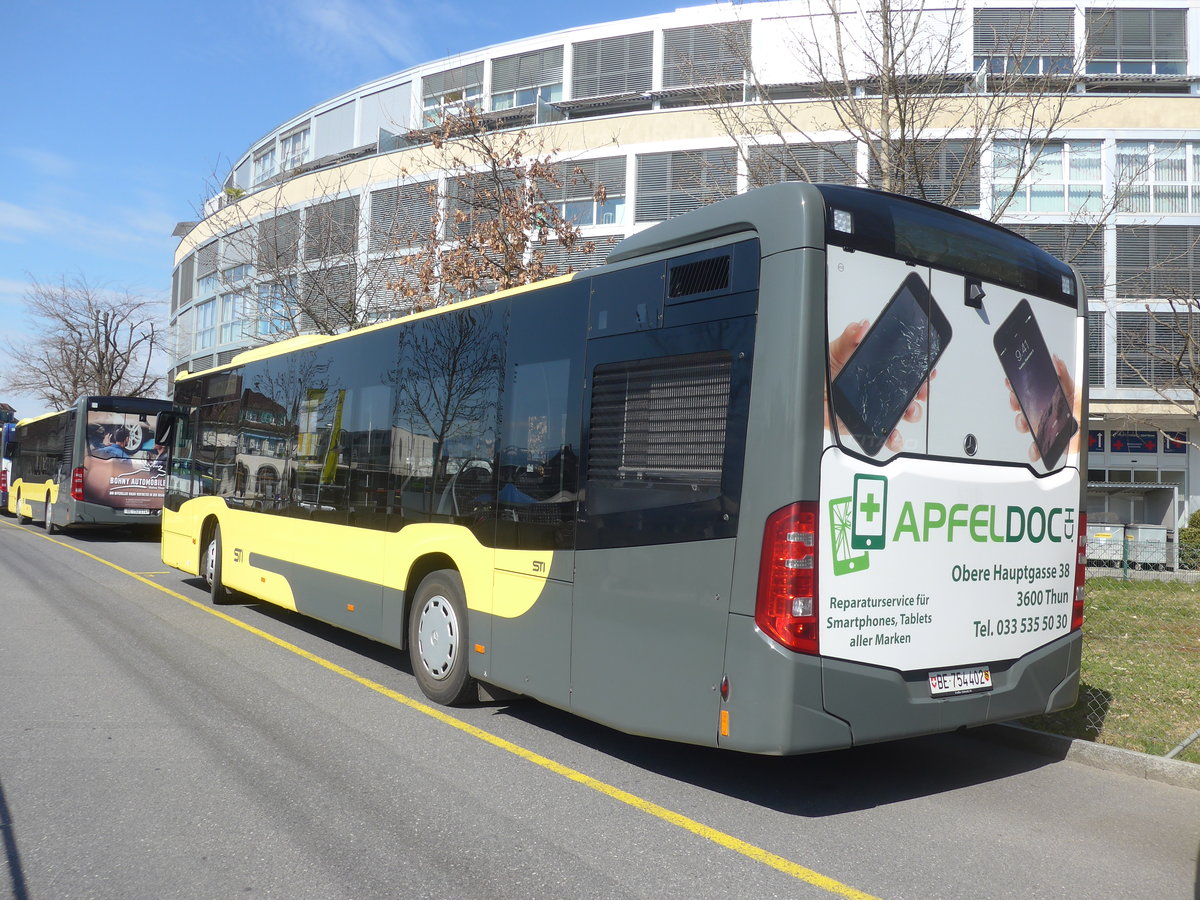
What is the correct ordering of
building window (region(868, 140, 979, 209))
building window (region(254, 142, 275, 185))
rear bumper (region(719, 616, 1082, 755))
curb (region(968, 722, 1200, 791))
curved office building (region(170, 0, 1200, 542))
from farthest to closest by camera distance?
building window (region(254, 142, 275, 185))
curved office building (region(170, 0, 1200, 542))
building window (region(868, 140, 979, 209))
curb (region(968, 722, 1200, 791))
rear bumper (region(719, 616, 1082, 755))

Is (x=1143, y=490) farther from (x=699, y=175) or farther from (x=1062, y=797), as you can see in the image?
(x=1062, y=797)

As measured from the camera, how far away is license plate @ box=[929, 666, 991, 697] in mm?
5125

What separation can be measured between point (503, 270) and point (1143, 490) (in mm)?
21497

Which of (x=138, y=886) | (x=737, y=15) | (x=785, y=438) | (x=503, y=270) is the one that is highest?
(x=737, y=15)

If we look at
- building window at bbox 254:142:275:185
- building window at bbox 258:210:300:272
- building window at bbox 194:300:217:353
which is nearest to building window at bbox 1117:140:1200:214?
building window at bbox 258:210:300:272

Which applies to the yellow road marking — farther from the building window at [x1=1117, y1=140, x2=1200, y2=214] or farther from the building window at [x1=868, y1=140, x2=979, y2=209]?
the building window at [x1=1117, y1=140, x2=1200, y2=214]

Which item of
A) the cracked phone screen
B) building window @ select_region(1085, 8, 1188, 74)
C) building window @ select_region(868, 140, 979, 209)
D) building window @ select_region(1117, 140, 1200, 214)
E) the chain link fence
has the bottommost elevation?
the chain link fence

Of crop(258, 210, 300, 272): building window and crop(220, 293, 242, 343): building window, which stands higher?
crop(220, 293, 242, 343): building window

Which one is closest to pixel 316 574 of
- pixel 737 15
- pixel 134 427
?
pixel 737 15

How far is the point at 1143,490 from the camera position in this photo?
28.0 meters

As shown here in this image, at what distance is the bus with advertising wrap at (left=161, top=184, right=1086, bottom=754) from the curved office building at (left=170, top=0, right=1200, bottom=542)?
4.88 meters

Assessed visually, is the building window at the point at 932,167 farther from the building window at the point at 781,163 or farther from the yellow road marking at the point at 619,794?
the yellow road marking at the point at 619,794

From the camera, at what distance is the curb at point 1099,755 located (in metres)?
5.71

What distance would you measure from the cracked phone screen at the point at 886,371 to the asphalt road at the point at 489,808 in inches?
78.6
